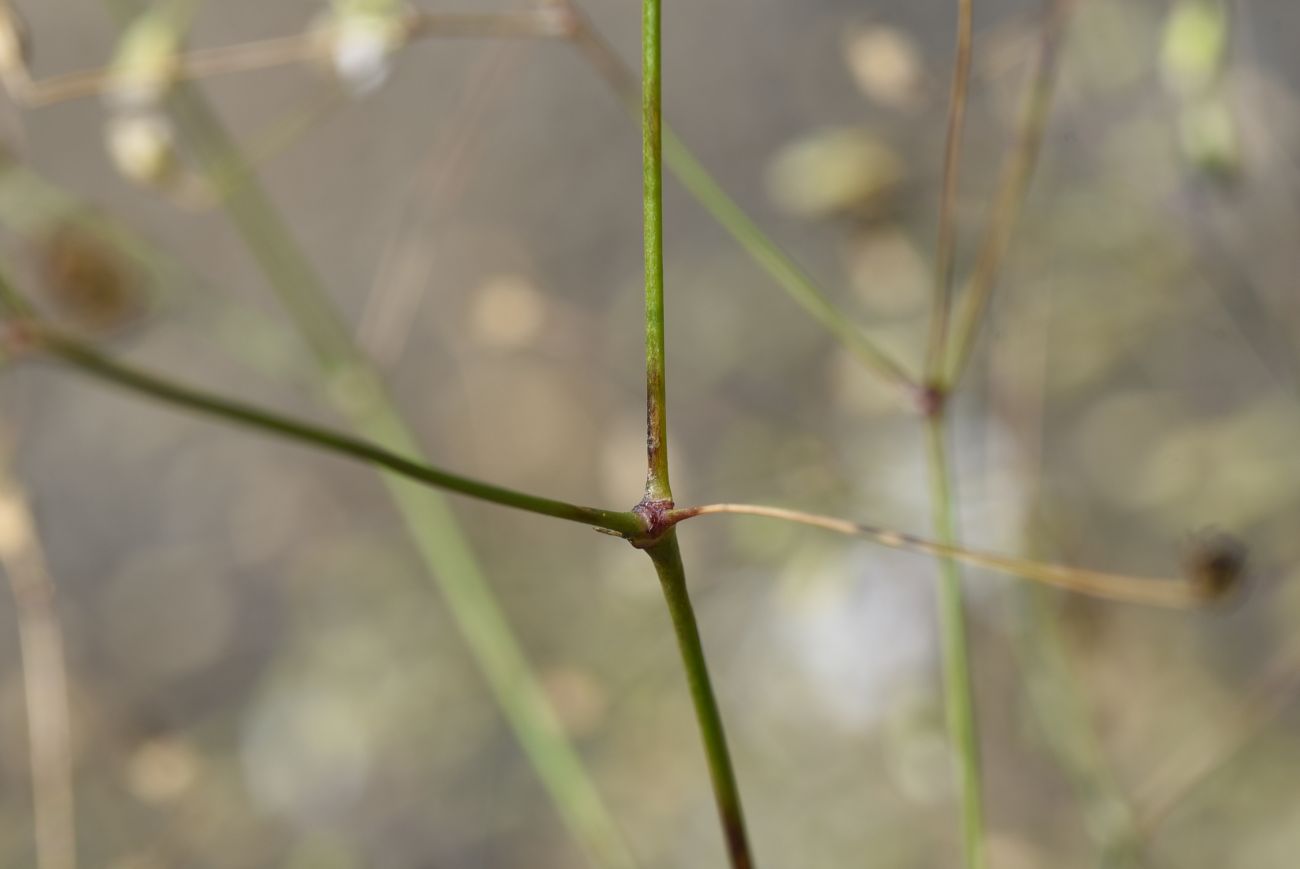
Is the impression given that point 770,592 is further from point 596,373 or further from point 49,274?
point 49,274

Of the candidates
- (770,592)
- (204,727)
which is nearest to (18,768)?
(204,727)

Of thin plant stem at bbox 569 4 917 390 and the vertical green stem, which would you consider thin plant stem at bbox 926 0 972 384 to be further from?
the vertical green stem

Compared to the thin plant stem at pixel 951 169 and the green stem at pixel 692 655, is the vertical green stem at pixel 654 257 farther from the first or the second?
the thin plant stem at pixel 951 169

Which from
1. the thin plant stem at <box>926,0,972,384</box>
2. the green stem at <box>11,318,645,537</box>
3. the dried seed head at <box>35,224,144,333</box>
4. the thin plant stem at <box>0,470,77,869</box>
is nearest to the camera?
the green stem at <box>11,318,645,537</box>

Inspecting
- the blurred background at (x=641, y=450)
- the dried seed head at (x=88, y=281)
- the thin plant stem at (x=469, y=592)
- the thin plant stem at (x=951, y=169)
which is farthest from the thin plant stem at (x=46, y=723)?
the thin plant stem at (x=951, y=169)

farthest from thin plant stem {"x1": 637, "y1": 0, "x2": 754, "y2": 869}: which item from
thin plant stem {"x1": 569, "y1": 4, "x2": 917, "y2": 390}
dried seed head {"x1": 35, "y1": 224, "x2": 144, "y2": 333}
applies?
dried seed head {"x1": 35, "y1": 224, "x2": 144, "y2": 333}

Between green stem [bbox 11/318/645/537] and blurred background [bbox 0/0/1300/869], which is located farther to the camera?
blurred background [bbox 0/0/1300/869]
